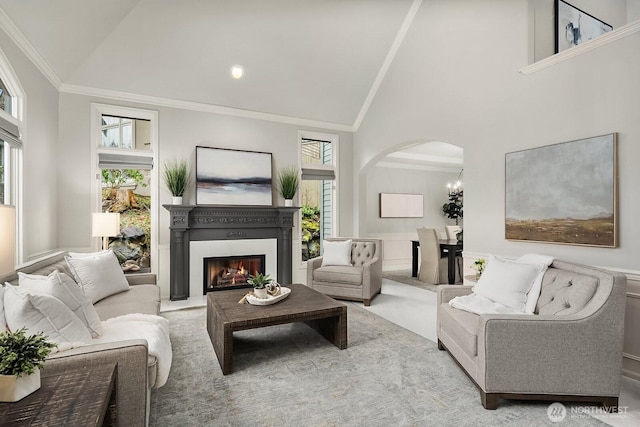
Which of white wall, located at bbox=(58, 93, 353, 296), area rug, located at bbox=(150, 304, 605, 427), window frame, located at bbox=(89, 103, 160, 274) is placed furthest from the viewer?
window frame, located at bbox=(89, 103, 160, 274)

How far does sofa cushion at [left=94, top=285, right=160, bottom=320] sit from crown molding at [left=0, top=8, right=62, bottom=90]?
2.52 meters

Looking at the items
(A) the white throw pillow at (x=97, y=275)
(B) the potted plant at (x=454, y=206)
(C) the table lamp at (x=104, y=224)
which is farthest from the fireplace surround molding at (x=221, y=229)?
(B) the potted plant at (x=454, y=206)

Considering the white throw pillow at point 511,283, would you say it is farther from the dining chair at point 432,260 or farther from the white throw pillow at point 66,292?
the dining chair at point 432,260

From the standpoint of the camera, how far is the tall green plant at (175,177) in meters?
4.67

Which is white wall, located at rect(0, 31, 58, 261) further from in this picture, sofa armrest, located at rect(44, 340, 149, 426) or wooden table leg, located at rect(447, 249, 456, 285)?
wooden table leg, located at rect(447, 249, 456, 285)

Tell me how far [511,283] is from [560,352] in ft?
2.09

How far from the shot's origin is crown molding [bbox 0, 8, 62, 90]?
280cm

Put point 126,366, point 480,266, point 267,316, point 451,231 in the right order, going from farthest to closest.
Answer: point 451,231 < point 480,266 < point 267,316 < point 126,366

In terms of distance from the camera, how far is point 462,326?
239 cm

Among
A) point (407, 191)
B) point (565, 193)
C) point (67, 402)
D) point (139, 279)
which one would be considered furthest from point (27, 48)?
point (407, 191)

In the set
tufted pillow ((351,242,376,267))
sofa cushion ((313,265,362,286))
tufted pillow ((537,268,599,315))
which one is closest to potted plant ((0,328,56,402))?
tufted pillow ((537,268,599,315))

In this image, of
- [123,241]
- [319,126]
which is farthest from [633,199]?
[123,241]

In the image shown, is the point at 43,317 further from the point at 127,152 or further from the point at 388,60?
the point at 388,60

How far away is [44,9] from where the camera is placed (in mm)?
2941
